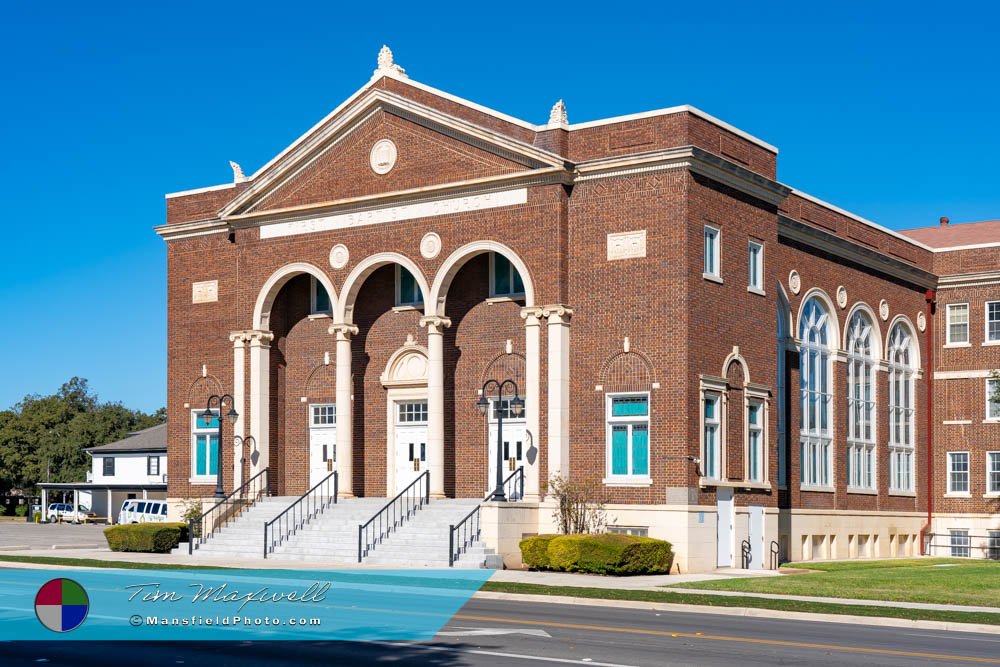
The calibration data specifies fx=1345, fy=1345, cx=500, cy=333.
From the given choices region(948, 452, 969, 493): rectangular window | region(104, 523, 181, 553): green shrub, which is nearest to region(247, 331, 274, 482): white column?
region(104, 523, 181, 553): green shrub

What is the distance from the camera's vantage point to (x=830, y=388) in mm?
47000

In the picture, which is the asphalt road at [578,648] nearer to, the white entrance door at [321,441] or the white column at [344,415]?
the white column at [344,415]

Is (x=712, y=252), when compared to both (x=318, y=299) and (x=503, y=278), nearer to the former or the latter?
(x=503, y=278)

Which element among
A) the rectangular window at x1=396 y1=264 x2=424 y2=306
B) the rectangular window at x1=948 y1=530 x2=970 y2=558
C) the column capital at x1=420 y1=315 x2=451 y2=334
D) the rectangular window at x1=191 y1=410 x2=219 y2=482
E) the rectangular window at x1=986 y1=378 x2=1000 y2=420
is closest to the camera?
the column capital at x1=420 y1=315 x2=451 y2=334

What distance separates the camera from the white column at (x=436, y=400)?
38.4 meters

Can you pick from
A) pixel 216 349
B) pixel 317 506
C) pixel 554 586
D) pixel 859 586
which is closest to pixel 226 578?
pixel 554 586

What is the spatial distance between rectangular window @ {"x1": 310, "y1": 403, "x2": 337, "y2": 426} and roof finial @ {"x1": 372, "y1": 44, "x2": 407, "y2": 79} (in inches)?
415

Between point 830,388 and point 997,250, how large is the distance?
11027 millimetres

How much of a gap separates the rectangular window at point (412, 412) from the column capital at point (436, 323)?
296cm

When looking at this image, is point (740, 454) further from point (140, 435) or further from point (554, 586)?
point (140, 435)

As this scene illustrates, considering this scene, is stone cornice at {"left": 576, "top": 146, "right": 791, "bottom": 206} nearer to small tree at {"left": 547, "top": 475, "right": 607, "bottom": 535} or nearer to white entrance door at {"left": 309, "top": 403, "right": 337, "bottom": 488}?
small tree at {"left": 547, "top": 475, "right": 607, "bottom": 535}

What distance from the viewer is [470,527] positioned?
35469 millimetres

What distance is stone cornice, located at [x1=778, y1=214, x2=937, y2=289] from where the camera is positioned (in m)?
43.2

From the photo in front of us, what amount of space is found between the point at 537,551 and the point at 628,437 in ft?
13.9
